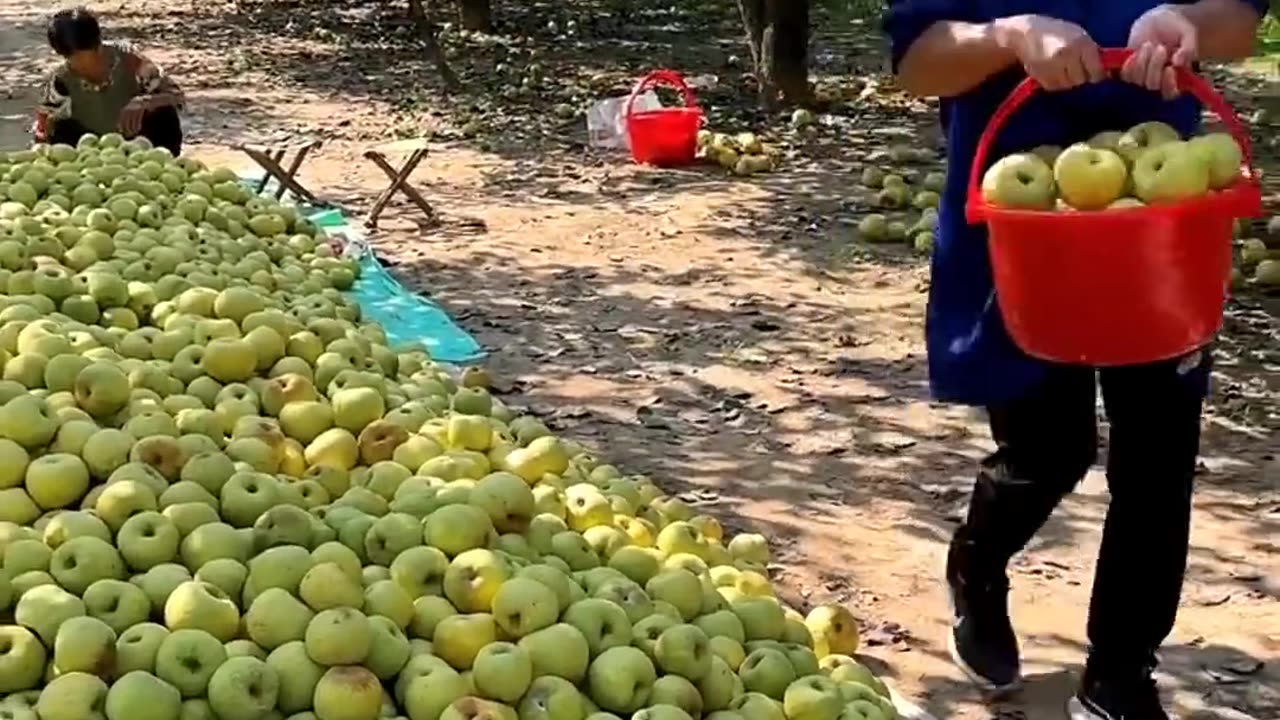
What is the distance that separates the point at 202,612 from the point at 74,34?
6.64m

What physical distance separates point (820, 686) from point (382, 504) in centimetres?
85

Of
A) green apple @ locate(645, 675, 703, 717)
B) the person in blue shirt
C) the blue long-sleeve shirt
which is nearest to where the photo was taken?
green apple @ locate(645, 675, 703, 717)

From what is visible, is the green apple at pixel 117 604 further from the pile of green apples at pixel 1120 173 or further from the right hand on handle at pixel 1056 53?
the right hand on handle at pixel 1056 53

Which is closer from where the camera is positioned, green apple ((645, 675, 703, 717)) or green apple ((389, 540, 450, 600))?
green apple ((645, 675, 703, 717))

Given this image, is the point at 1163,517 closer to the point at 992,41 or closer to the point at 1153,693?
the point at 1153,693

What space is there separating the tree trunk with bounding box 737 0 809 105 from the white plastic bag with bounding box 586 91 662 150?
1328mm

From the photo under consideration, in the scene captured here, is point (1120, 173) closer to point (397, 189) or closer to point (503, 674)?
point (503, 674)

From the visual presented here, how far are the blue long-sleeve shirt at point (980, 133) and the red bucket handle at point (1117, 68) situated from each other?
0.13m

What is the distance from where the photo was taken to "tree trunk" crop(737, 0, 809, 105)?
1170 centimetres

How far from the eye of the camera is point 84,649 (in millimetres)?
2205

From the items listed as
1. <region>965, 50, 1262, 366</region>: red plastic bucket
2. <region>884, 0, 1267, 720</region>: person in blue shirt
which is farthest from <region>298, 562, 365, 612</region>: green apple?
Answer: <region>884, 0, 1267, 720</region>: person in blue shirt

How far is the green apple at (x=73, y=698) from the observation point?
2.11 meters

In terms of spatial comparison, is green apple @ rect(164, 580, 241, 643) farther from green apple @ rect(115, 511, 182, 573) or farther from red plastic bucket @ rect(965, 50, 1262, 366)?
red plastic bucket @ rect(965, 50, 1262, 366)

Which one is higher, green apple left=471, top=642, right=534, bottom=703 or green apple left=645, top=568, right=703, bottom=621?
green apple left=471, top=642, right=534, bottom=703
